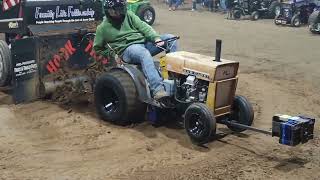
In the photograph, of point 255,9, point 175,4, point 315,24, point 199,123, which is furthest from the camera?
point 175,4

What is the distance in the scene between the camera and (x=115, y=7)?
6.57 meters

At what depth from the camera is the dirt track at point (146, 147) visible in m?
5.01

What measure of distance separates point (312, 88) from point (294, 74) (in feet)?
3.98

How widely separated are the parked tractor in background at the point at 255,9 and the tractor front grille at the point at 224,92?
15.3 meters

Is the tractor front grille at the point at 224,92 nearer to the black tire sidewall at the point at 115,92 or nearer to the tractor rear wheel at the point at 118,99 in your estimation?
the tractor rear wheel at the point at 118,99

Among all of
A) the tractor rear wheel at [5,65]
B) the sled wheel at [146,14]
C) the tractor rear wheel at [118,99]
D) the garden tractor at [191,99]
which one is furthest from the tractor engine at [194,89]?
the sled wheel at [146,14]

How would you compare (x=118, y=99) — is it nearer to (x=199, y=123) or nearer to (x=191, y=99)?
(x=191, y=99)

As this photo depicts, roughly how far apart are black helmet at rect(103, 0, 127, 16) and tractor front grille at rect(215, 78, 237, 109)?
179 centimetres

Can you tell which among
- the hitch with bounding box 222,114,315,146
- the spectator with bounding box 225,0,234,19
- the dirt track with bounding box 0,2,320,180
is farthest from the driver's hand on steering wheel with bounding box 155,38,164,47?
the spectator with bounding box 225,0,234,19

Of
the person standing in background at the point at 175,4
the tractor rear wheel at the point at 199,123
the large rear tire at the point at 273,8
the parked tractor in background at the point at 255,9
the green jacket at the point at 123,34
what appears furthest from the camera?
the person standing in background at the point at 175,4

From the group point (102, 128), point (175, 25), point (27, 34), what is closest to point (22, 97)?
point (27, 34)

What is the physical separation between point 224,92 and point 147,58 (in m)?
1.12

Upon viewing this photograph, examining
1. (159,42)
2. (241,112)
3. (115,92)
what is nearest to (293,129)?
(241,112)

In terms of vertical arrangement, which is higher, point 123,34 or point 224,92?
point 123,34
